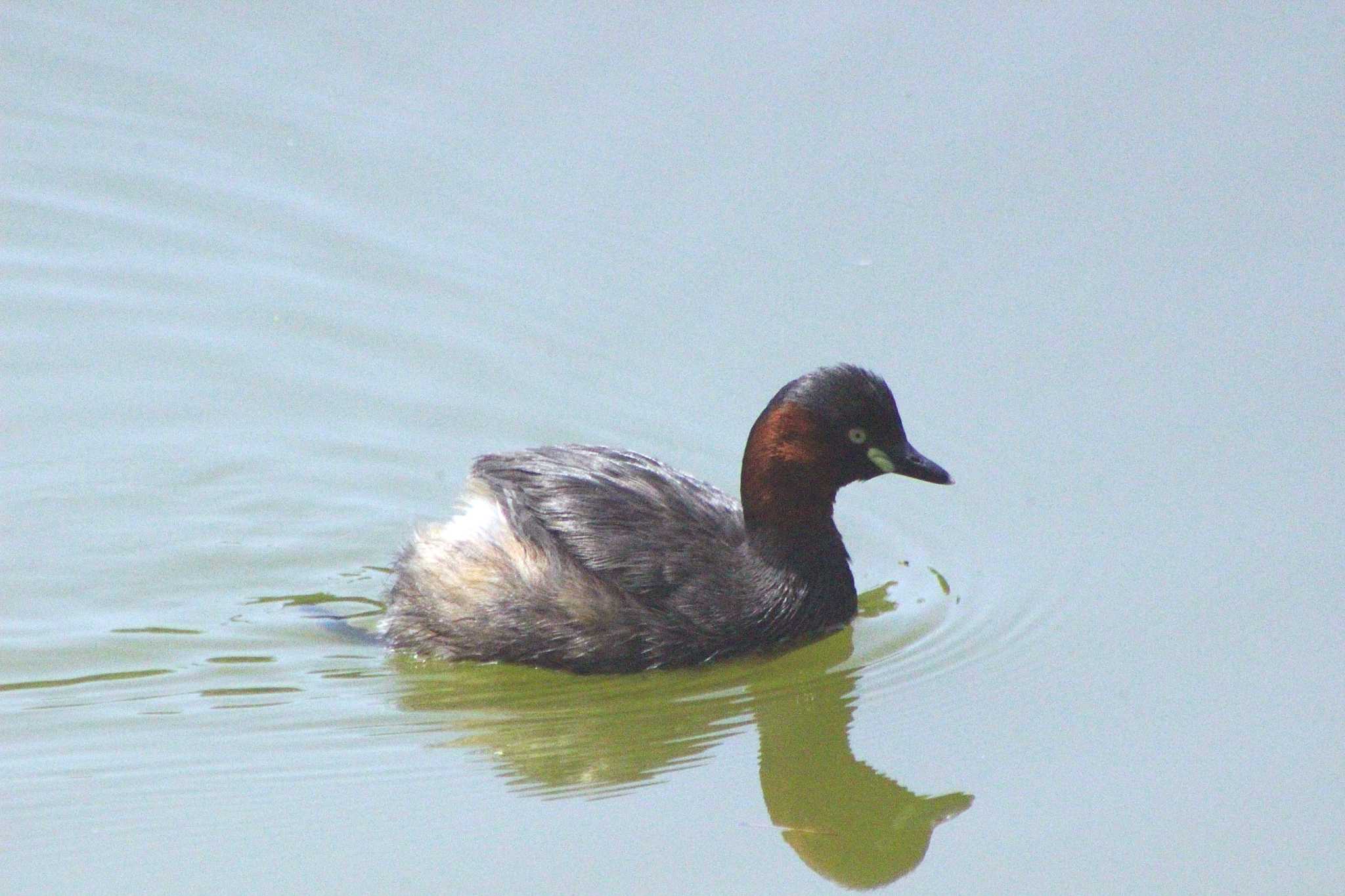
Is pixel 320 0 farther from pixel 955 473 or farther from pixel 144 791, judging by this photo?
pixel 144 791

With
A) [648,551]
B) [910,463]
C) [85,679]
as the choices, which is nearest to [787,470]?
[910,463]

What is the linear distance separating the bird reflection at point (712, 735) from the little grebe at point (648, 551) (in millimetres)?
104

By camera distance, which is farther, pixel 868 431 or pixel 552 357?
pixel 552 357

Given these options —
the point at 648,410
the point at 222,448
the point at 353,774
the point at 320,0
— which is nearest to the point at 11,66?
the point at 320,0

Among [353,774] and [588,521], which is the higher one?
[588,521]

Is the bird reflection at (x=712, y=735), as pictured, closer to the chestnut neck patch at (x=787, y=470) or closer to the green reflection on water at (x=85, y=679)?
the chestnut neck patch at (x=787, y=470)

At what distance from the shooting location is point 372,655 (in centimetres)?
694

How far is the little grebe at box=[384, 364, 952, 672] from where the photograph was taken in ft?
22.1

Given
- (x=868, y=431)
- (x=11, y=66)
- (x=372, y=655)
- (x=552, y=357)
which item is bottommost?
(x=372, y=655)

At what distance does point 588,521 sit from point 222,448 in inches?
77.1

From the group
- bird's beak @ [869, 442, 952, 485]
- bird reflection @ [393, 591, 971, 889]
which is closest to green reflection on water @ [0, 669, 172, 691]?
bird reflection @ [393, 591, 971, 889]

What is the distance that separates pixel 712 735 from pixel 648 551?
2.62ft

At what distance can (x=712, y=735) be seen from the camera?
623 centimetres

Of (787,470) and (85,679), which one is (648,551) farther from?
(85,679)
